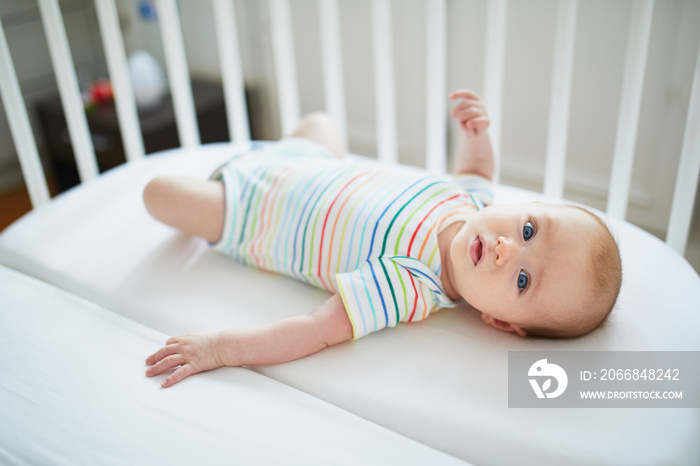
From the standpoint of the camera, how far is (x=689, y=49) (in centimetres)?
131

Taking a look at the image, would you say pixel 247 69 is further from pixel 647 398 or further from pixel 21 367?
pixel 647 398

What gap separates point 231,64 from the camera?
1.26 meters

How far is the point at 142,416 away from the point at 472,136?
65 cm

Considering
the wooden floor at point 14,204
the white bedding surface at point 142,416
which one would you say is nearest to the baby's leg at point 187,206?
the white bedding surface at point 142,416

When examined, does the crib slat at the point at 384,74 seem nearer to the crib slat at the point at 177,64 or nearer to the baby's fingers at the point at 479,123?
the baby's fingers at the point at 479,123

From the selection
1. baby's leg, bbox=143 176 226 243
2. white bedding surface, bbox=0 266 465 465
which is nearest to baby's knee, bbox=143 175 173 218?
baby's leg, bbox=143 176 226 243

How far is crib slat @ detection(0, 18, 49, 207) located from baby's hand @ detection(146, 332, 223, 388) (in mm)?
652

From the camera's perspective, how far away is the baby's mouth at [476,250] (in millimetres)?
793

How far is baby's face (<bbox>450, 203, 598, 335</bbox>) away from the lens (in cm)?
74

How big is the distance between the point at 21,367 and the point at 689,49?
1.37 metres

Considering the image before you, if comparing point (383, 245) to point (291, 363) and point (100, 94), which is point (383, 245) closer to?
point (291, 363)

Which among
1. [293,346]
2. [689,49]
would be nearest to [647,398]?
[293,346]

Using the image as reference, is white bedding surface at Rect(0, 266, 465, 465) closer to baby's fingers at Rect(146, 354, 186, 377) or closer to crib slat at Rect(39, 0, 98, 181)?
baby's fingers at Rect(146, 354, 186, 377)

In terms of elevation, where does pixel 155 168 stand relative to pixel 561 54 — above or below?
below
